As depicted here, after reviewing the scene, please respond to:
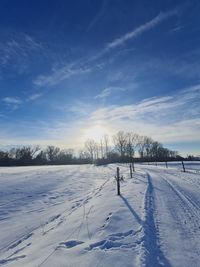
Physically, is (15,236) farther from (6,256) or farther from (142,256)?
(142,256)

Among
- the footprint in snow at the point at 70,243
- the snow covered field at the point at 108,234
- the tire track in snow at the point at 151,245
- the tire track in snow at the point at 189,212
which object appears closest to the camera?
the tire track in snow at the point at 151,245

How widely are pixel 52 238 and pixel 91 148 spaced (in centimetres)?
12875

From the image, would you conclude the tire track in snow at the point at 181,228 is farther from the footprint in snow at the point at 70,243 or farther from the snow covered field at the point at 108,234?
the footprint in snow at the point at 70,243

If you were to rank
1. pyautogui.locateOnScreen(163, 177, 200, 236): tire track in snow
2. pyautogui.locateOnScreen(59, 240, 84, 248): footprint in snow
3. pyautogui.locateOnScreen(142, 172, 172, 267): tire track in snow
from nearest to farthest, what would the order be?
pyautogui.locateOnScreen(142, 172, 172, 267): tire track in snow
pyautogui.locateOnScreen(59, 240, 84, 248): footprint in snow
pyautogui.locateOnScreen(163, 177, 200, 236): tire track in snow

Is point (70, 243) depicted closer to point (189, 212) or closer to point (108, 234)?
point (108, 234)

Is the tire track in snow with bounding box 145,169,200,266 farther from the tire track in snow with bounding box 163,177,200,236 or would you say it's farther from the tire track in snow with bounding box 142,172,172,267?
the tire track in snow with bounding box 142,172,172,267

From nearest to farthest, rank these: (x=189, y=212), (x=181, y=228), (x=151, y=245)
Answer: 1. (x=151, y=245)
2. (x=181, y=228)
3. (x=189, y=212)

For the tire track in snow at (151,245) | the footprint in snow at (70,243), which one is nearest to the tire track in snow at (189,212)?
the tire track in snow at (151,245)

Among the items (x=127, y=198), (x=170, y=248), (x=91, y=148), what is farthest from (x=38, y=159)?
(x=170, y=248)

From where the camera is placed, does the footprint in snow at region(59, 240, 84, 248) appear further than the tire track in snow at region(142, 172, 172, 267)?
Yes

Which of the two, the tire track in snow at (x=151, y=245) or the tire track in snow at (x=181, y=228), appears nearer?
the tire track in snow at (x=151, y=245)

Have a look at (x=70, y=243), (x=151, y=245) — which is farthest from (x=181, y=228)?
(x=70, y=243)

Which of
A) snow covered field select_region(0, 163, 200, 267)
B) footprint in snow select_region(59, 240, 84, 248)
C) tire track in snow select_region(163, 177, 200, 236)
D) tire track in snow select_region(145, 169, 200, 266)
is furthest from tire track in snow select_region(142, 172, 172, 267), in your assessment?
footprint in snow select_region(59, 240, 84, 248)

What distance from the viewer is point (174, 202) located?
10.7m
